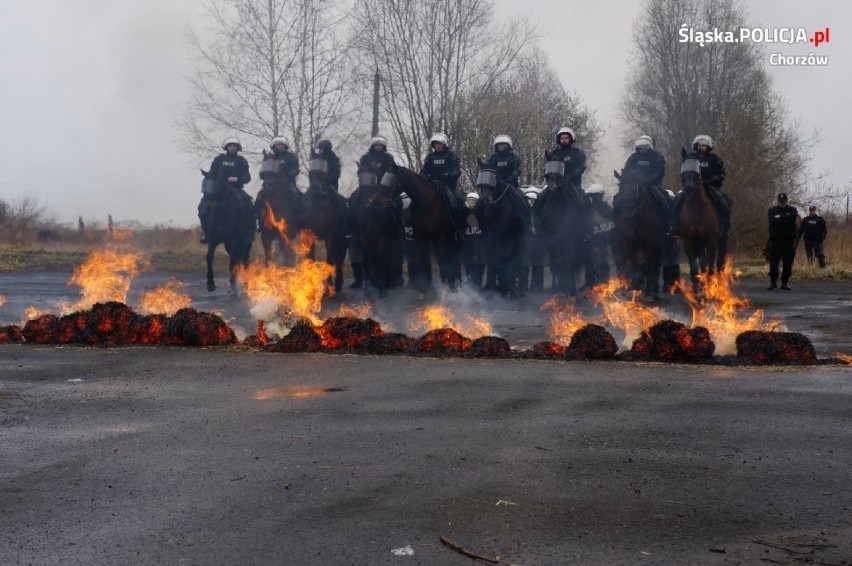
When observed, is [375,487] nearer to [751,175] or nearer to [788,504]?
[788,504]

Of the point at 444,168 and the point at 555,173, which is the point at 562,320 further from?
the point at 444,168

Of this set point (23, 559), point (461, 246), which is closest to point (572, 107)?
point (461, 246)

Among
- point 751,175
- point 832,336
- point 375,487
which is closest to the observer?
point 375,487

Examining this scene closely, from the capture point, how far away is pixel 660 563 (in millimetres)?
4551

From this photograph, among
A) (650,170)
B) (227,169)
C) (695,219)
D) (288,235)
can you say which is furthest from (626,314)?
(227,169)

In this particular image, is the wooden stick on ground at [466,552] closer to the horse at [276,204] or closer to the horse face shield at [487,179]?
the horse face shield at [487,179]

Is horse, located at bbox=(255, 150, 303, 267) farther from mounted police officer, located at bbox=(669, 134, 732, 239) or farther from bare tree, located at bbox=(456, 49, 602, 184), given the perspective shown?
bare tree, located at bbox=(456, 49, 602, 184)

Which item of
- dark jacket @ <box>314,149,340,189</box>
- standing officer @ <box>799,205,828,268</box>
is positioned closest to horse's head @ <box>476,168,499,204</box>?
dark jacket @ <box>314,149,340,189</box>

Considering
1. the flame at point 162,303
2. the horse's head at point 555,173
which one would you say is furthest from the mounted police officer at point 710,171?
the flame at point 162,303

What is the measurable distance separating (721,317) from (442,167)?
340 inches

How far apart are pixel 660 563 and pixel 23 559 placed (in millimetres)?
2894

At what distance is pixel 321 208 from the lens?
20.8 m

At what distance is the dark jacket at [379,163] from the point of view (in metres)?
19.0

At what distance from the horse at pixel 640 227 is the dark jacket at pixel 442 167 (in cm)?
332
